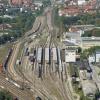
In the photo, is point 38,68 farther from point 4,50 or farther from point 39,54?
point 4,50

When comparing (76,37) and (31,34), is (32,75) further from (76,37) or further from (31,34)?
(31,34)

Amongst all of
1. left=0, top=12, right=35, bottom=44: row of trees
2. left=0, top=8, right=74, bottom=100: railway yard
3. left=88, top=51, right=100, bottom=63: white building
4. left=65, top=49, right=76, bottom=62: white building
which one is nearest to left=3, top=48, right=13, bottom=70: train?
left=0, top=8, right=74, bottom=100: railway yard

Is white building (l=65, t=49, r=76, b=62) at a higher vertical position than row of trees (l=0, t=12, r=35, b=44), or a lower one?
higher

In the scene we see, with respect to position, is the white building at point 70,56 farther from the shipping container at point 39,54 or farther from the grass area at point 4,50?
the grass area at point 4,50

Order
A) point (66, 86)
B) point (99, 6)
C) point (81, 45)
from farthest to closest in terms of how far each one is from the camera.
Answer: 1. point (99, 6)
2. point (81, 45)
3. point (66, 86)

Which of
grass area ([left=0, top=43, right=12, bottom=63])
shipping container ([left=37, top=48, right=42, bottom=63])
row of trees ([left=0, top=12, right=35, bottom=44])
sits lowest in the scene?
row of trees ([left=0, top=12, right=35, bottom=44])

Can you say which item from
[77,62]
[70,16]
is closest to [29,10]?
[70,16]

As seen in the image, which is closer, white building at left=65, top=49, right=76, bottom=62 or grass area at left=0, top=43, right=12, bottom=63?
white building at left=65, top=49, right=76, bottom=62

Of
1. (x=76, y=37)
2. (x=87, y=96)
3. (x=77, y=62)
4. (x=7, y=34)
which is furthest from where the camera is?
(x=7, y=34)

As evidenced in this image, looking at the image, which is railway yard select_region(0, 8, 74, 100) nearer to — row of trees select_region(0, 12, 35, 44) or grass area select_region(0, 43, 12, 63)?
grass area select_region(0, 43, 12, 63)

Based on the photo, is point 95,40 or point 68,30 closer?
point 95,40
